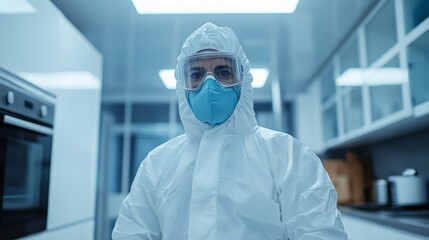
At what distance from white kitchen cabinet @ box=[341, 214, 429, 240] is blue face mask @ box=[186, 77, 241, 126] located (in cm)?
91

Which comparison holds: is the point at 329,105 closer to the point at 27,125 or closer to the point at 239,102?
the point at 239,102

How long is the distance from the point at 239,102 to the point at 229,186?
267 mm

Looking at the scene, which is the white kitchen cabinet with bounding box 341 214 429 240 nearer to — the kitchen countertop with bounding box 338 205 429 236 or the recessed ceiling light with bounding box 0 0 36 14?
the kitchen countertop with bounding box 338 205 429 236

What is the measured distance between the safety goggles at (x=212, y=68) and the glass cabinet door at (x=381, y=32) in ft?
4.26

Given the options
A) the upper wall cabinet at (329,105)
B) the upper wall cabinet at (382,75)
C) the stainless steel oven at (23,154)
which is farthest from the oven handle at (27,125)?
the upper wall cabinet at (329,105)

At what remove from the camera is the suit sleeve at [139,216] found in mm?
1019

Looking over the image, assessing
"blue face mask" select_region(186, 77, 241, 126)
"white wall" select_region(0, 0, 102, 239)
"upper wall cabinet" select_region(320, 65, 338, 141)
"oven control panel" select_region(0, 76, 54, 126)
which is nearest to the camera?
"blue face mask" select_region(186, 77, 241, 126)

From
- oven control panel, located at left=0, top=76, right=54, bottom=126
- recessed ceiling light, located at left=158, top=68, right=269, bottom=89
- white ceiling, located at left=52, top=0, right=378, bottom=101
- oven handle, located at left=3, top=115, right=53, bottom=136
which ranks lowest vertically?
oven handle, located at left=3, top=115, right=53, bottom=136

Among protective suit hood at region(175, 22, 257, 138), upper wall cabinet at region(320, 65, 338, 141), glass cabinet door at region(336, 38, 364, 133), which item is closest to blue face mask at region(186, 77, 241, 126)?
protective suit hood at region(175, 22, 257, 138)

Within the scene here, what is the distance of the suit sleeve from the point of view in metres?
1.02

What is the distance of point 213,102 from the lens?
3.47 feet

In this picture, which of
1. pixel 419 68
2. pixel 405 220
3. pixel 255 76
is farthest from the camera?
pixel 255 76

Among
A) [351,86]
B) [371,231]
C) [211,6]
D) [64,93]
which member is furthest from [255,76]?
[64,93]

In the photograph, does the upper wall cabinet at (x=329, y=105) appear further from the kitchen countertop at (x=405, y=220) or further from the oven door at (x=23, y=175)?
the oven door at (x=23, y=175)
